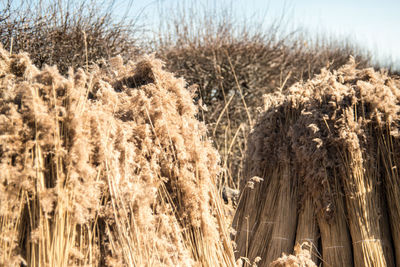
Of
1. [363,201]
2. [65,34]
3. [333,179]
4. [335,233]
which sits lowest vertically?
[335,233]

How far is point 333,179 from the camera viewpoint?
274 cm

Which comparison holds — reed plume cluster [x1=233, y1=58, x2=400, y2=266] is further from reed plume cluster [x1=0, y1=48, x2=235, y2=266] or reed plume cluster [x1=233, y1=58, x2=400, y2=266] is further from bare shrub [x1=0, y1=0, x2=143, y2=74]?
bare shrub [x1=0, y1=0, x2=143, y2=74]

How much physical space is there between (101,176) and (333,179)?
5.68ft

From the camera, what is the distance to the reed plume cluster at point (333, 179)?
266 centimetres

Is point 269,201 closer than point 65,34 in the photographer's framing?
Yes

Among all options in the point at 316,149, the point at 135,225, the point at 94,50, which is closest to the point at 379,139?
the point at 316,149

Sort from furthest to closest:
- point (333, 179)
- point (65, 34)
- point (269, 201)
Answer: point (65, 34), point (269, 201), point (333, 179)

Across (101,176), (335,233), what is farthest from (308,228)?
(101,176)

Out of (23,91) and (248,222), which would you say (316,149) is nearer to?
(248,222)

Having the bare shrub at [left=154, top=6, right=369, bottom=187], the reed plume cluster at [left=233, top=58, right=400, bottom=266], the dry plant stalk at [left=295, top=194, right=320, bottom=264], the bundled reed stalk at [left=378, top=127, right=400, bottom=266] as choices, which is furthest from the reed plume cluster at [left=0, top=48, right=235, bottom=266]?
the bare shrub at [left=154, top=6, right=369, bottom=187]

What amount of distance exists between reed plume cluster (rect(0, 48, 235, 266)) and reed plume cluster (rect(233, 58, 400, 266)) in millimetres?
727

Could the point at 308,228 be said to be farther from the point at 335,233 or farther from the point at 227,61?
the point at 227,61

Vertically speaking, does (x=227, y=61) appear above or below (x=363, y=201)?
above

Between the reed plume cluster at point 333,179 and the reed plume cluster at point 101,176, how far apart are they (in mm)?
727
